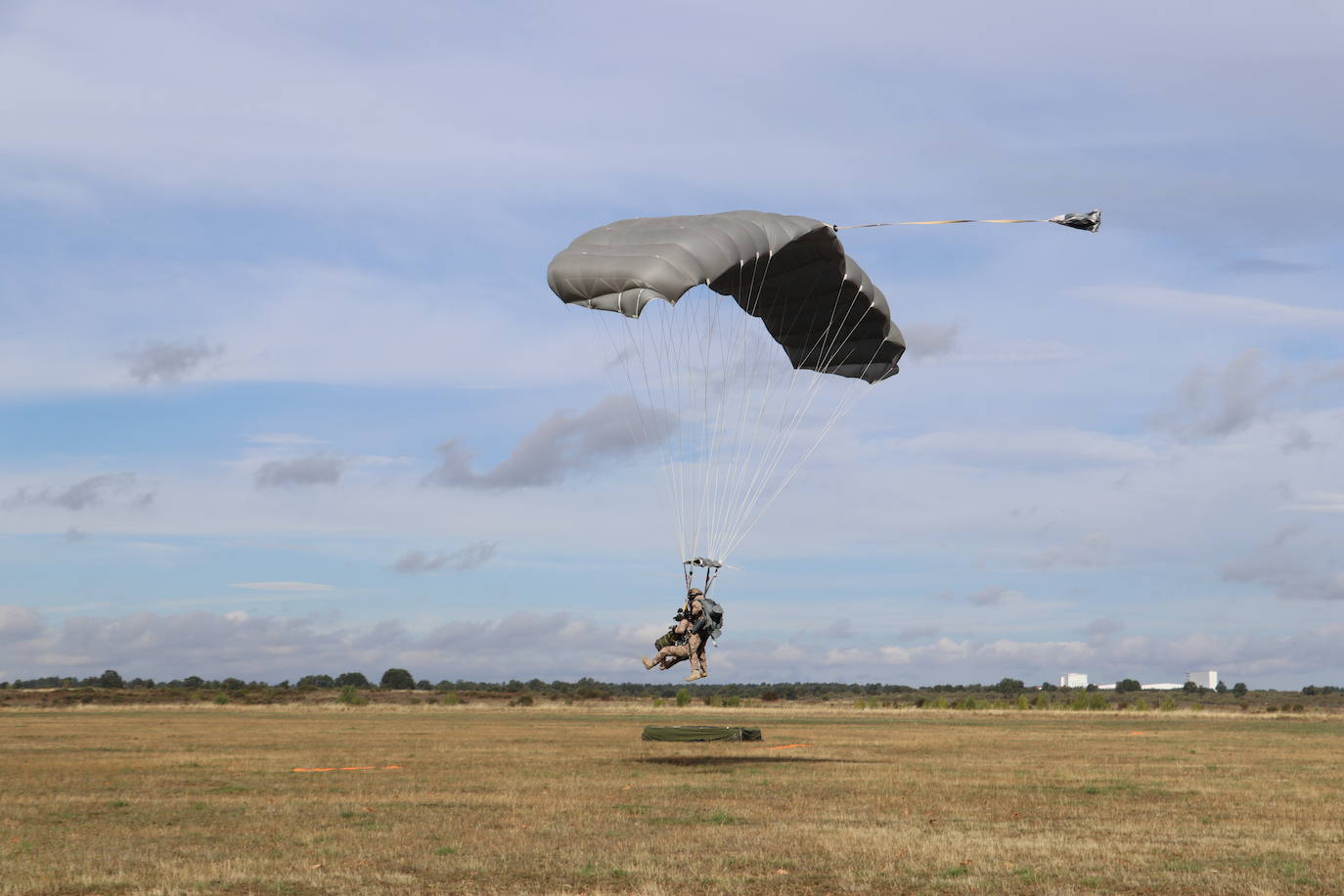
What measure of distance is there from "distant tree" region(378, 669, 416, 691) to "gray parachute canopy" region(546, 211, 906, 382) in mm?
125166

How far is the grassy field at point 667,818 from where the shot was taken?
47.1 ft

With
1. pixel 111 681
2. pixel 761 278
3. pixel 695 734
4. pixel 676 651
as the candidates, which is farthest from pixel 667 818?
pixel 111 681

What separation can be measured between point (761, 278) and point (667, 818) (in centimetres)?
1062

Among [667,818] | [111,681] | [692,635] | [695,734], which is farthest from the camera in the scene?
[111,681]

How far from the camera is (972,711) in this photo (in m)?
79.1

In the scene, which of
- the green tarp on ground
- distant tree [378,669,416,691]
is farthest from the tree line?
the green tarp on ground

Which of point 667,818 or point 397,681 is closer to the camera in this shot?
point 667,818

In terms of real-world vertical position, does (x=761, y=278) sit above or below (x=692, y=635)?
above

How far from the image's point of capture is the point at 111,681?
13262cm

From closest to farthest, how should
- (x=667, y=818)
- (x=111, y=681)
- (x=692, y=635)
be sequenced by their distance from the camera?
1. (x=667, y=818)
2. (x=692, y=635)
3. (x=111, y=681)

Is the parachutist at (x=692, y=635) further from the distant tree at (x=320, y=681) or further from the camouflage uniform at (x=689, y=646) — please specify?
the distant tree at (x=320, y=681)

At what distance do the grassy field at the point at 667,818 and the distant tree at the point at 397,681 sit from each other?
10927 cm

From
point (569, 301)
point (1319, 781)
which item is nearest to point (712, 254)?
point (569, 301)

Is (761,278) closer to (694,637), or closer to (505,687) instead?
(694,637)
